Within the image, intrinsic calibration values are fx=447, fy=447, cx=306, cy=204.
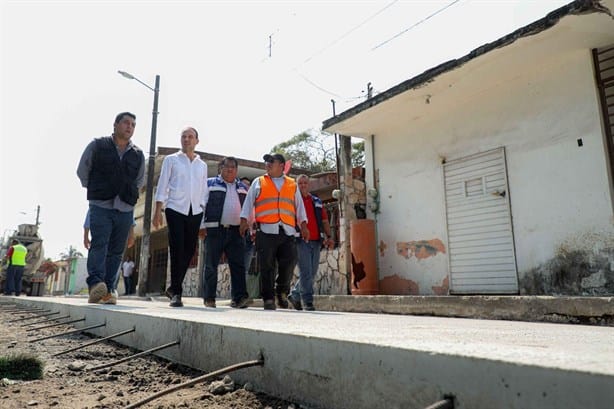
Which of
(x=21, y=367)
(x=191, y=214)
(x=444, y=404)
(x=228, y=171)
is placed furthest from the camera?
(x=228, y=171)

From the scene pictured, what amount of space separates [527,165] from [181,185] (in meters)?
5.06

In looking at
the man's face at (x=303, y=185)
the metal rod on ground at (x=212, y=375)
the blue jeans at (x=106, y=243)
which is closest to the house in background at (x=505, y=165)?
→ the man's face at (x=303, y=185)

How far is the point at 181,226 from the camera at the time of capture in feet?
15.8

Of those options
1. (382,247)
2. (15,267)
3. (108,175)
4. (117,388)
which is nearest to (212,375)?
(117,388)

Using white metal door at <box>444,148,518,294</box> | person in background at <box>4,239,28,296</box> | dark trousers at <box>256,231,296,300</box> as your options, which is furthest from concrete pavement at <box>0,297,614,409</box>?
person in background at <box>4,239,28,296</box>

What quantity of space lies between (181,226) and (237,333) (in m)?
3.07

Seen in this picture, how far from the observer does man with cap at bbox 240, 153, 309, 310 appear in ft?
15.6

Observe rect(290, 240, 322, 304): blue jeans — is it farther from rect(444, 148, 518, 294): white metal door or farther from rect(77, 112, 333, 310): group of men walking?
rect(444, 148, 518, 294): white metal door

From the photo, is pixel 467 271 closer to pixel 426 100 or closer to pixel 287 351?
pixel 426 100

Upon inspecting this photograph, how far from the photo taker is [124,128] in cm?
477

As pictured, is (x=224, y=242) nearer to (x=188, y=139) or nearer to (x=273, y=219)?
(x=273, y=219)

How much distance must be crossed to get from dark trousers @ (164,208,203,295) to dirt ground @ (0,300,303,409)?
1.84 metres

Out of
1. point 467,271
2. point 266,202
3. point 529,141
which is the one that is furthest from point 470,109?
point 266,202

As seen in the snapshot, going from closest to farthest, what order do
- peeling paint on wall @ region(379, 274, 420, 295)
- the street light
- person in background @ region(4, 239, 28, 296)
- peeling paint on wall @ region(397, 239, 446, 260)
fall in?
peeling paint on wall @ region(397, 239, 446, 260), peeling paint on wall @ region(379, 274, 420, 295), the street light, person in background @ region(4, 239, 28, 296)
